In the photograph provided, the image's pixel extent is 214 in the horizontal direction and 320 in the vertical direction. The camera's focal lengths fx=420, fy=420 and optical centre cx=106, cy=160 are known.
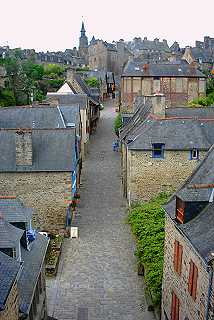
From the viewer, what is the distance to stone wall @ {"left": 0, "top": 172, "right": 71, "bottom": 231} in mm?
24984

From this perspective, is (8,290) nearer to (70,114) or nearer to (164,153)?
(164,153)

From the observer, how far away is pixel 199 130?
27.8 metres

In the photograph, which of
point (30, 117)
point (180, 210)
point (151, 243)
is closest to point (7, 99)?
point (30, 117)

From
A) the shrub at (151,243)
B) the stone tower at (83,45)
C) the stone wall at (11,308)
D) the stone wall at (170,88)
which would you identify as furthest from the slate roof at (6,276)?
the stone tower at (83,45)

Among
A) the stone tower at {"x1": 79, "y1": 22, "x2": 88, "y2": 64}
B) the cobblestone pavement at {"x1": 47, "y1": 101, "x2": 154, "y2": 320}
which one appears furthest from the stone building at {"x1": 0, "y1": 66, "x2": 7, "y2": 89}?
the stone tower at {"x1": 79, "y1": 22, "x2": 88, "y2": 64}

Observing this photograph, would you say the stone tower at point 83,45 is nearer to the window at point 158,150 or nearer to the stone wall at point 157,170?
the stone wall at point 157,170

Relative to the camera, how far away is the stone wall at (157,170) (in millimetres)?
27312

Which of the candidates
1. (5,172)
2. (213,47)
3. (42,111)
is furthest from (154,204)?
(213,47)

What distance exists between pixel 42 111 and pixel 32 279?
75.7 ft

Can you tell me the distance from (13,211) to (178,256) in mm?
6375

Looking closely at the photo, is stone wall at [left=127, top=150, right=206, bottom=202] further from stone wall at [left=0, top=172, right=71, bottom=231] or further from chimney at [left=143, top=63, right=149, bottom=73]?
chimney at [left=143, top=63, right=149, bottom=73]

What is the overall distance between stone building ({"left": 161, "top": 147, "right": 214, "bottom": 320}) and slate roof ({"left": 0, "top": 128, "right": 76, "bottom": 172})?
10.4 metres

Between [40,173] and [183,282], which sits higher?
[40,173]

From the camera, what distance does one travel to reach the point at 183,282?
46.0ft
